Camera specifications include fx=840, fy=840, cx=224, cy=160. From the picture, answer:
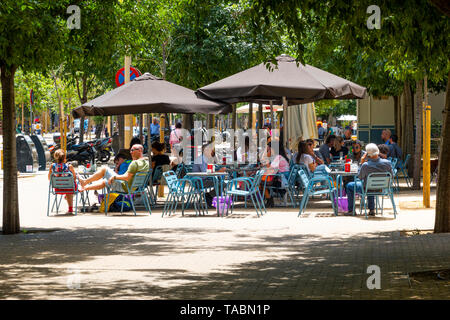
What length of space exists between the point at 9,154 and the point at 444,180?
627cm

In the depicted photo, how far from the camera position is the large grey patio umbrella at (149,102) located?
16250 mm

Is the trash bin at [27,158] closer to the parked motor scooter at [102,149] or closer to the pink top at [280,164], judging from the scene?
the parked motor scooter at [102,149]

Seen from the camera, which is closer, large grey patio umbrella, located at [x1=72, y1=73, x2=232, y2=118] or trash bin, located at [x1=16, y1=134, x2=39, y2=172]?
large grey patio umbrella, located at [x1=72, y1=73, x2=232, y2=118]

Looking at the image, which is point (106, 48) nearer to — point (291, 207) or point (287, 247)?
point (287, 247)

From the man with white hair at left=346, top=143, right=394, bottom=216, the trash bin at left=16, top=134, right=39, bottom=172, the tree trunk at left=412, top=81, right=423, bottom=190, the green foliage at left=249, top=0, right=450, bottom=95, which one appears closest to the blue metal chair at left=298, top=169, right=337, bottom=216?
the man with white hair at left=346, top=143, right=394, bottom=216

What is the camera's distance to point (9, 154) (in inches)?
488

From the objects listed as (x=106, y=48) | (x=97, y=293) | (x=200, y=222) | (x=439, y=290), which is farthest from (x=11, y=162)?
(x=439, y=290)

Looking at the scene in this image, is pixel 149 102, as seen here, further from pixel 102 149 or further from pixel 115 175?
→ pixel 102 149

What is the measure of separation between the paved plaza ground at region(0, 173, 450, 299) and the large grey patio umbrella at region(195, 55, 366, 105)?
2258mm

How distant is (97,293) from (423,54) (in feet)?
19.0

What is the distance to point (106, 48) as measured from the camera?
12859mm

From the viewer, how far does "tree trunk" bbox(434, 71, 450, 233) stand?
1147cm

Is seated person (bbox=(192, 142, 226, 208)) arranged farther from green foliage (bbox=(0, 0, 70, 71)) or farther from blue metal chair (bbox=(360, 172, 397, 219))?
green foliage (bbox=(0, 0, 70, 71))

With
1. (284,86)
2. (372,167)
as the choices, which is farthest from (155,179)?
(372,167)
